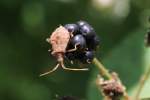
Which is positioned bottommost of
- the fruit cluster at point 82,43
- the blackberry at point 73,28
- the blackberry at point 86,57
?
the blackberry at point 86,57

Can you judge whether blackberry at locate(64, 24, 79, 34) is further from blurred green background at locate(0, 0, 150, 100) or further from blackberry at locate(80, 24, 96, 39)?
blurred green background at locate(0, 0, 150, 100)

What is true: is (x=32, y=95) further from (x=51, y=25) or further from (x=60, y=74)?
(x=51, y=25)

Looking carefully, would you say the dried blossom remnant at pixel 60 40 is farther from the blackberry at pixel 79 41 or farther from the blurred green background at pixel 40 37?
the blurred green background at pixel 40 37

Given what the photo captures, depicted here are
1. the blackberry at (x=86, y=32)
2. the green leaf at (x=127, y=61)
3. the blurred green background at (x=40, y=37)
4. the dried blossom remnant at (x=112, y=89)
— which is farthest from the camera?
the blurred green background at (x=40, y=37)

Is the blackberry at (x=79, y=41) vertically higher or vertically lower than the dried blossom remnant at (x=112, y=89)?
higher

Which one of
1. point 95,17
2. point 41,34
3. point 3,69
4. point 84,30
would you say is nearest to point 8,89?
point 3,69

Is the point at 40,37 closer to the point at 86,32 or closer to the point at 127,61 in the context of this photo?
the point at 127,61

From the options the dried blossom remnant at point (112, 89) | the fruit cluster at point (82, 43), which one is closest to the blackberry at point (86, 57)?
the fruit cluster at point (82, 43)

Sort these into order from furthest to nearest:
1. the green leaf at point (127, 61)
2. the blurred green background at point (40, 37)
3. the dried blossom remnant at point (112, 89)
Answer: the blurred green background at point (40, 37) → the green leaf at point (127, 61) → the dried blossom remnant at point (112, 89)

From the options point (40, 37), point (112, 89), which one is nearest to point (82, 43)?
point (112, 89)
